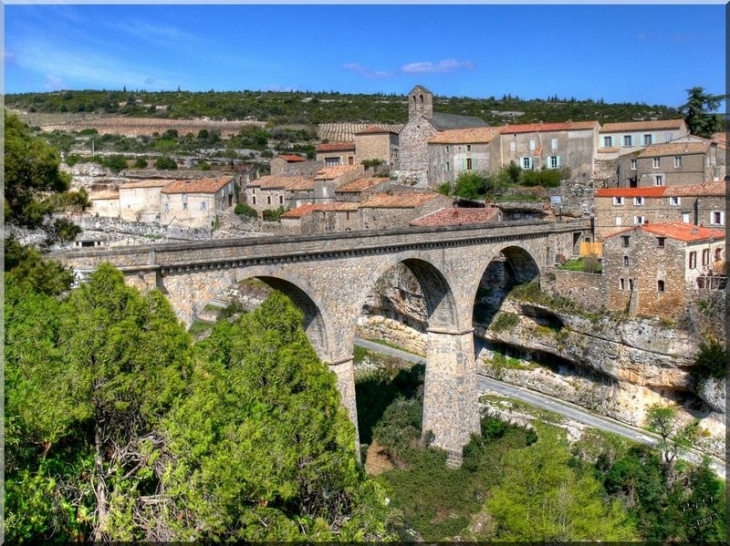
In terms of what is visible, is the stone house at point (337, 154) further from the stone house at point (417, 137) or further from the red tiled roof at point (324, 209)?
the red tiled roof at point (324, 209)

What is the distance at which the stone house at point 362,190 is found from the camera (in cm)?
4303

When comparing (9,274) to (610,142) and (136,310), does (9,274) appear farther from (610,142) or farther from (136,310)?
(610,142)

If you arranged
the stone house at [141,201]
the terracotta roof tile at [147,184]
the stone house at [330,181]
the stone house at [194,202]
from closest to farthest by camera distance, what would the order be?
the stone house at [330,181]
the stone house at [194,202]
the stone house at [141,201]
the terracotta roof tile at [147,184]

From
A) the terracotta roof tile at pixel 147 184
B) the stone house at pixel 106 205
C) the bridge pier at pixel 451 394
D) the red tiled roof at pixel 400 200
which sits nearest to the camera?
the bridge pier at pixel 451 394

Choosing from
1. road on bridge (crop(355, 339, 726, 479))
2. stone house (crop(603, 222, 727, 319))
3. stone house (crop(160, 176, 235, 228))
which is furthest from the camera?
stone house (crop(160, 176, 235, 228))

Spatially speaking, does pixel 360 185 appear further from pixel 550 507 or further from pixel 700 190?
pixel 550 507

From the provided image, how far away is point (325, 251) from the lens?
2161 centimetres

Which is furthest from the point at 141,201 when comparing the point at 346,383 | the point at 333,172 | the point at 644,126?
the point at 644,126

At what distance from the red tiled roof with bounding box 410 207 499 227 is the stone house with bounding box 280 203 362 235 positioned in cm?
606

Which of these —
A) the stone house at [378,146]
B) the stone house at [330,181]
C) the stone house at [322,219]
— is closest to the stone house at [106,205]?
the stone house at [330,181]

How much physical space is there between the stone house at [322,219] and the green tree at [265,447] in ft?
75.7

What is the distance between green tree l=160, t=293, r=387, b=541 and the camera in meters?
12.5

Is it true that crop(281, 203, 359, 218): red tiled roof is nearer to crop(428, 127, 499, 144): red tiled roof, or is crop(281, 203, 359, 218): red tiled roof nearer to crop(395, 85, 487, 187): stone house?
crop(395, 85, 487, 187): stone house

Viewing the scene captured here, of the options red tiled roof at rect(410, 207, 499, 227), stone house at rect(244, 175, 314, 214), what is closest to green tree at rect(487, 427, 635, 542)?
red tiled roof at rect(410, 207, 499, 227)
